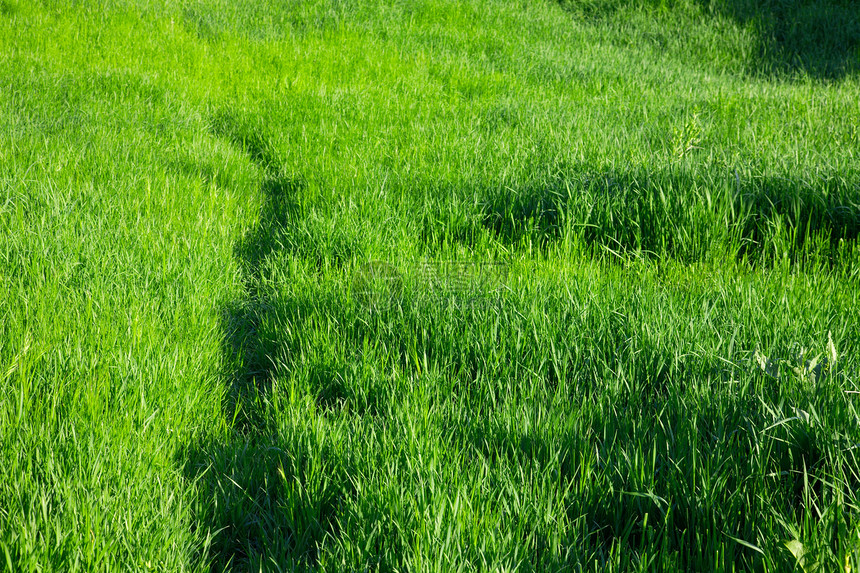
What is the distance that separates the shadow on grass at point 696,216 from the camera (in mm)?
3143

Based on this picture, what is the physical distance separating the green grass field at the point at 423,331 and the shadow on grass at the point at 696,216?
0.07 ft

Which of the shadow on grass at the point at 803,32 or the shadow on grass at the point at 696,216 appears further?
the shadow on grass at the point at 803,32

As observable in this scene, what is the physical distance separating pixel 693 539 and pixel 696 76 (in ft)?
22.2

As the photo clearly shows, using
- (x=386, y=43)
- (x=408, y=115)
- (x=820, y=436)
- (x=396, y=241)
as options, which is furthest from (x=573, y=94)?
(x=820, y=436)

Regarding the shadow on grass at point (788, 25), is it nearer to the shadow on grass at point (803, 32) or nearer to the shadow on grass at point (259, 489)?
the shadow on grass at point (803, 32)

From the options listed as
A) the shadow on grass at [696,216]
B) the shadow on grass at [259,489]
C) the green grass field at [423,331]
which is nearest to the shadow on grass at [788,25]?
the green grass field at [423,331]

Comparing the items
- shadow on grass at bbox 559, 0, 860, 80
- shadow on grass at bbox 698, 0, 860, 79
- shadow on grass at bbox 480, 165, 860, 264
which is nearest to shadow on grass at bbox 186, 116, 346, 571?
shadow on grass at bbox 480, 165, 860, 264

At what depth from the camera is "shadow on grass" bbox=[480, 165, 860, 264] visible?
3143mm

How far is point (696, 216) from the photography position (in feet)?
10.4

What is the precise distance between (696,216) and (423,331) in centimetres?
169

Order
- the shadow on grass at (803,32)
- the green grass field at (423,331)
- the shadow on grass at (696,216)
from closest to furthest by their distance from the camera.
→ the green grass field at (423,331) < the shadow on grass at (696,216) < the shadow on grass at (803,32)

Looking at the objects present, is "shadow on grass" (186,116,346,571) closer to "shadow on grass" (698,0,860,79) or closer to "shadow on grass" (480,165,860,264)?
"shadow on grass" (480,165,860,264)

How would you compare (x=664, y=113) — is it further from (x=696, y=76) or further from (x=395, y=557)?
(x=395, y=557)

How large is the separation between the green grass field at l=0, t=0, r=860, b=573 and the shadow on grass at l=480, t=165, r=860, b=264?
0.02 m
